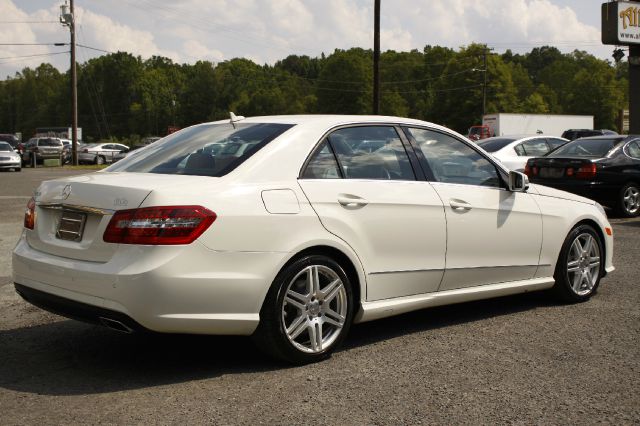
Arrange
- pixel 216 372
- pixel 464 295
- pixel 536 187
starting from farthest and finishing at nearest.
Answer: pixel 536 187 → pixel 464 295 → pixel 216 372

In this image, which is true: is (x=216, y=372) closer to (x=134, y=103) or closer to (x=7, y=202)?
(x=7, y=202)

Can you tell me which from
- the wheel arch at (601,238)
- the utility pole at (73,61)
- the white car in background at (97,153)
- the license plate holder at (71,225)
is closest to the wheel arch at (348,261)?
the license plate holder at (71,225)

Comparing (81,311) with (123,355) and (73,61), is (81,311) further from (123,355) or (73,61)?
(73,61)

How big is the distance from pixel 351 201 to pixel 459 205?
1.00 m

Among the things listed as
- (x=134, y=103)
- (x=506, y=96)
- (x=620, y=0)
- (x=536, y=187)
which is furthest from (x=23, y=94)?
(x=536, y=187)

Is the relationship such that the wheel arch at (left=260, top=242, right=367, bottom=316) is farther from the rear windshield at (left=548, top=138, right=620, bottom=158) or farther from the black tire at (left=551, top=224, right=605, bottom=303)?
the rear windshield at (left=548, top=138, right=620, bottom=158)

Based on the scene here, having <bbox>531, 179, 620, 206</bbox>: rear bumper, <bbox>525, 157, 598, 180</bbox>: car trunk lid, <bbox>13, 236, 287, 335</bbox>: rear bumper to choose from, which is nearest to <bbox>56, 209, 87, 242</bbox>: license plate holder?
<bbox>13, 236, 287, 335</bbox>: rear bumper

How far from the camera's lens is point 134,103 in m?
147

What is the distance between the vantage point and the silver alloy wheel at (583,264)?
650 cm

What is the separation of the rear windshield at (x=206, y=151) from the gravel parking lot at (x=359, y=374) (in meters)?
1.17

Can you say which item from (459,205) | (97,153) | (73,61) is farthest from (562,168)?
(97,153)

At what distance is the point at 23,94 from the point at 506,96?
379 ft

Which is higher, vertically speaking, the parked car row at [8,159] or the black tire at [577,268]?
the parked car row at [8,159]

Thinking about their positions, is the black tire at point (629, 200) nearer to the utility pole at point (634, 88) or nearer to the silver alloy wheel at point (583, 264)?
the silver alloy wheel at point (583, 264)
